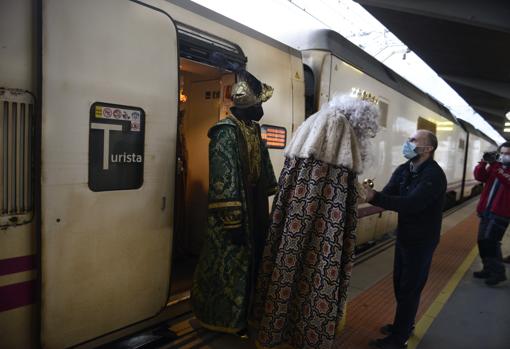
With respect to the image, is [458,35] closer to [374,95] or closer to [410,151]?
[374,95]

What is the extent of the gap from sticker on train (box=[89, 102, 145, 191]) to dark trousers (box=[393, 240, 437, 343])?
78.6 inches

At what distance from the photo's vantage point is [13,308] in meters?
1.77

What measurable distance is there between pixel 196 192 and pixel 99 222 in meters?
1.66

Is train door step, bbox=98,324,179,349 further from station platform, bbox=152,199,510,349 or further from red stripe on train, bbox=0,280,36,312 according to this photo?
red stripe on train, bbox=0,280,36,312

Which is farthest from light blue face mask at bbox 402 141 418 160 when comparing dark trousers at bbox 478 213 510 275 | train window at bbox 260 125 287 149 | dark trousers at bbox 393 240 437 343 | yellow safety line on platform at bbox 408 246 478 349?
dark trousers at bbox 478 213 510 275

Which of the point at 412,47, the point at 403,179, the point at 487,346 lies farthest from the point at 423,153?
the point at 412,47

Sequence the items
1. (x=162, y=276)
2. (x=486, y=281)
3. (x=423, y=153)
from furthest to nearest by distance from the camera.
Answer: (x=486, y=281)
(x=423, y=153)
(x=162, y=276)

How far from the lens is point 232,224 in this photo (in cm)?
233

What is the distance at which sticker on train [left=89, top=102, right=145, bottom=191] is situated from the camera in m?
2.02

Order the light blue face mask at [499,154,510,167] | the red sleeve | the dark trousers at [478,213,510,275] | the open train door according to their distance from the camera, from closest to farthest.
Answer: the open train door, the light blue face mask at [499,154,510,167], the dark trousers at [478,213,510,275], the red sleeve

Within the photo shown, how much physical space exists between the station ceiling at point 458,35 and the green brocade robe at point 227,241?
4.54m

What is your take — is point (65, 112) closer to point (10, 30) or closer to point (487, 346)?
point (10, 30)

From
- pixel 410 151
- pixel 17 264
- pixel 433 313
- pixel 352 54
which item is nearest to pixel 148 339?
pixel 17 264

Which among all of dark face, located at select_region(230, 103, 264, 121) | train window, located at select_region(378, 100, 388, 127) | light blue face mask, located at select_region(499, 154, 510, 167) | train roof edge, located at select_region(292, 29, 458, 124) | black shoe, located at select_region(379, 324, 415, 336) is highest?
train roof edge, located at select_region(292, 29, 458, 124)
